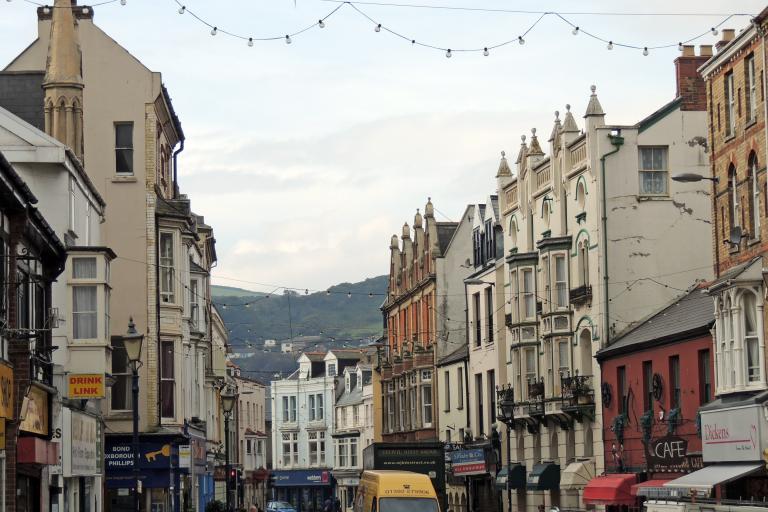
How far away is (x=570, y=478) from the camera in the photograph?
5384 cm

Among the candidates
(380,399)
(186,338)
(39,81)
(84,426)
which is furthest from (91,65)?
(380,399)

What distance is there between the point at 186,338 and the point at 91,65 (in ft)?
38.4

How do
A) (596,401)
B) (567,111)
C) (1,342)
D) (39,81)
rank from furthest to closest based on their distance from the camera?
(567,111) < (596,401) < (39,81) < (1,342)

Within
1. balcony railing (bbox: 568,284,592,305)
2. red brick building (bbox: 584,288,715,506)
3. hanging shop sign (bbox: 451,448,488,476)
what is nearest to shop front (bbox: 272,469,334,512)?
hanging shop sign (bbox: 451,448,488,476)

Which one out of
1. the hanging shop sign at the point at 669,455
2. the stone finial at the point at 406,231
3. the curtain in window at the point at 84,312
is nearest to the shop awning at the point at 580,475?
the hanging shop sign at the point at 669,455

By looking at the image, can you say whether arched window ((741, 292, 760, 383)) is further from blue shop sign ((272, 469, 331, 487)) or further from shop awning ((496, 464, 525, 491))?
blue shop sign ((272, 469, 331, 487))

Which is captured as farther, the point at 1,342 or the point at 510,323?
the point at 510,323

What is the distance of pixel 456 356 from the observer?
76375mm

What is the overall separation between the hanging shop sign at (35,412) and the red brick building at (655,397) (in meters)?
16.1

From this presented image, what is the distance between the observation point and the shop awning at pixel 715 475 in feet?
119

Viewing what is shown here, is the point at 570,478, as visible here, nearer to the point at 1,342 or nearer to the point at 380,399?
the point at 1,342

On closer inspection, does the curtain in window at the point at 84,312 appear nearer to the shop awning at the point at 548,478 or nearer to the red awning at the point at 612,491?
the red awning at the point at 612,491

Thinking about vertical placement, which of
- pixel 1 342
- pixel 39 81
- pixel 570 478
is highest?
pixel 39 81

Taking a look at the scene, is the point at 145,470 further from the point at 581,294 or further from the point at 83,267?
the point at 581,294
